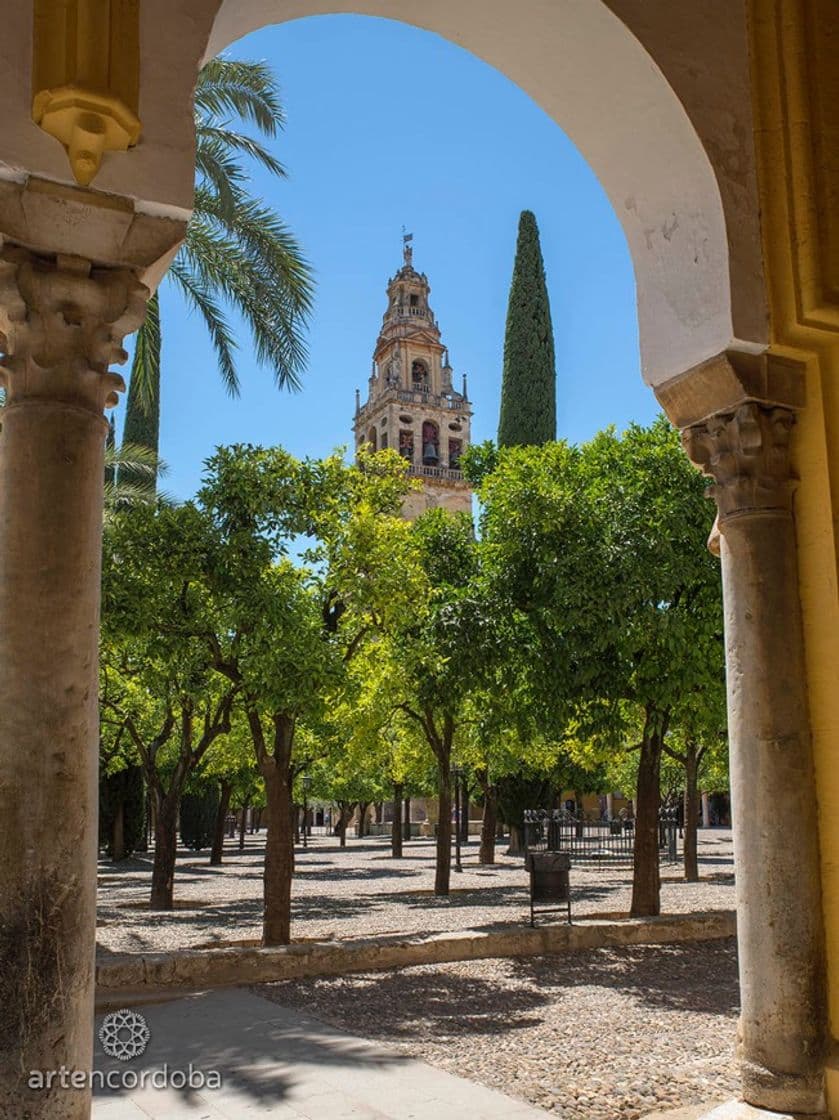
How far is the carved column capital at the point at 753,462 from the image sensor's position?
4676 millimetres

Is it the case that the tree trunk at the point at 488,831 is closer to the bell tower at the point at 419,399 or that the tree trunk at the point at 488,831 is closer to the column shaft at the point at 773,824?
the column shaft at the point at 773,824

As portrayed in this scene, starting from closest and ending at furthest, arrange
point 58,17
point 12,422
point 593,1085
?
1. point 12,422
2. point 58,17
3. point 593,1085

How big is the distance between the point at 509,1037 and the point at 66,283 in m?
6.05

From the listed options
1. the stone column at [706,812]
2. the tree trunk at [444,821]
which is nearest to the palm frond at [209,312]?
the tree trunk at [444,821]

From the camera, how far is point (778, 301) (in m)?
4.81

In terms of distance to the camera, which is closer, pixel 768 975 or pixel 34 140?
pixel 34 140

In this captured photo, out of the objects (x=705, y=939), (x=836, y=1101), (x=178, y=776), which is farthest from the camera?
(x=178, y=776)

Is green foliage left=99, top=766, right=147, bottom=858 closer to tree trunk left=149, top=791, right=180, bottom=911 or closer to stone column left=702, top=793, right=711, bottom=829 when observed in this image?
tree trunk left=149, top=791, right=180, bottom=911

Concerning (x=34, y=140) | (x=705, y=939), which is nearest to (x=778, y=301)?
(x=34, y=140)

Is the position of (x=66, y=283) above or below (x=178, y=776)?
above

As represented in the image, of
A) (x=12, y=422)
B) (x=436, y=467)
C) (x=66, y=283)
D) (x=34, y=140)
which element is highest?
(x=436, y=467)

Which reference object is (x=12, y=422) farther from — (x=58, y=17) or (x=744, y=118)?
(x=744, y=118)

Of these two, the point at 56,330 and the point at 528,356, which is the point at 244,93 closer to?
the point at 56,330

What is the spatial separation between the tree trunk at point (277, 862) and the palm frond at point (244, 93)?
672cm
